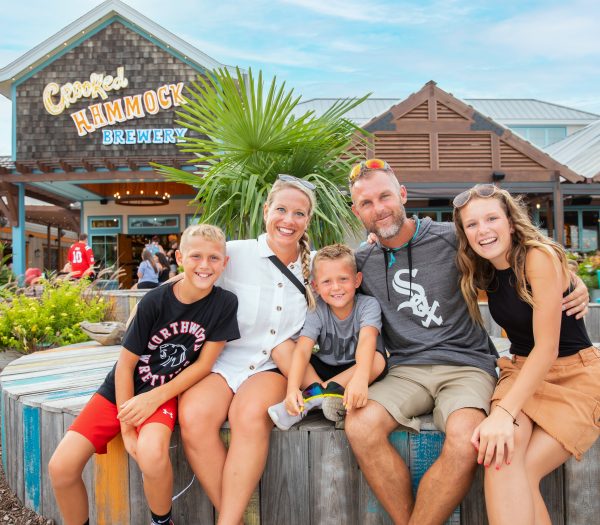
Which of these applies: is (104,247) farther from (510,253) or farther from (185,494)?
(510,253)

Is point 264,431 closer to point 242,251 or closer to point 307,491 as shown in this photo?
point 307,491

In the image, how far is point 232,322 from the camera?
7.11 feet

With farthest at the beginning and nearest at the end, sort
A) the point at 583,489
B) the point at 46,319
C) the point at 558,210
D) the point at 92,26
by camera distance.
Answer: the point at 92,26
the point at 558,210
the point at 46,319
the point at 583,489

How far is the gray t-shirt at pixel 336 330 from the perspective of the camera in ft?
7.36

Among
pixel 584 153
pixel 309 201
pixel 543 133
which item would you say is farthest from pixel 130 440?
pixel 543 133

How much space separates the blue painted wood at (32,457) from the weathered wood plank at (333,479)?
1262mm

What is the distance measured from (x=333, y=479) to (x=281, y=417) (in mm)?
324

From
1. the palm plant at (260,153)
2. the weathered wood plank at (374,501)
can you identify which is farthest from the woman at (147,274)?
the weathered wood plank at (374,501)

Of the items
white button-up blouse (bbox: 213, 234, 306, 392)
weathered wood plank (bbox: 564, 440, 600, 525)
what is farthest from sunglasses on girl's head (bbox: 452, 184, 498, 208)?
weathered wood plank (bbox: 564, 440, 600, 525)

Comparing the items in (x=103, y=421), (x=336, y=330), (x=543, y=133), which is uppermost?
(x=543, y=133)

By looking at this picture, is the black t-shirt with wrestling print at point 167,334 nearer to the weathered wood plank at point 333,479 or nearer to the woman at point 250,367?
the woman at point 250,367

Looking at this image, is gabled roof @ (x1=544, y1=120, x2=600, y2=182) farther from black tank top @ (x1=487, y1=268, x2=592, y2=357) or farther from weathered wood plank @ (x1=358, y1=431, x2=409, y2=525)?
weathered wood plank @ (x1=358, y1=431, x2=409, y2=525)

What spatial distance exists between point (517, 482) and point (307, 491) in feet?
2.58

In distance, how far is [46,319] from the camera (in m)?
4.76
